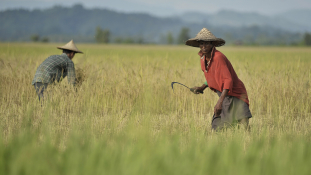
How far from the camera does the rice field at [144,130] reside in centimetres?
166

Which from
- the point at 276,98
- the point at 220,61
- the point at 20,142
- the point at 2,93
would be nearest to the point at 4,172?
the point at 20,142

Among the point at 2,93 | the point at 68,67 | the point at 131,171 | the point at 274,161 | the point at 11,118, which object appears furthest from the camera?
the point at 2,93

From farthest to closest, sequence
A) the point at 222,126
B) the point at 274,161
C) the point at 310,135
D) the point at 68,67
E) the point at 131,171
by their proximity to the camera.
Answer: the point at 68,67 < the point at 222,126 < the point at 310,135 < the point at 274,161 < the point at 131,171

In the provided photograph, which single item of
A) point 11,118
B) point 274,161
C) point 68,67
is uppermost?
point 68,67

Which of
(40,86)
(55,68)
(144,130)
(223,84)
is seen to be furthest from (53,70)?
(144,130)

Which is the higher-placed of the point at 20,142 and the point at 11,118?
the point at 20,142

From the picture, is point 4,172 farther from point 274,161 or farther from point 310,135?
point 310,135

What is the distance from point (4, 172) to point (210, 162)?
121 cm

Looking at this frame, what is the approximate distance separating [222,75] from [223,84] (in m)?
0.11

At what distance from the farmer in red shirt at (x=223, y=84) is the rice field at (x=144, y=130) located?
17 centimetres

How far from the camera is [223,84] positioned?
2.95m

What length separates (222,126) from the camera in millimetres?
3133

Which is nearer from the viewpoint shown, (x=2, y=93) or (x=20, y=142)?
(x=20, y=142)

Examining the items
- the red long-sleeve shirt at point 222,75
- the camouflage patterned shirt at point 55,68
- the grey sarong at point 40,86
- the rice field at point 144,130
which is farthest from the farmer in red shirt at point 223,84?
the grey sarong at point 40,86
